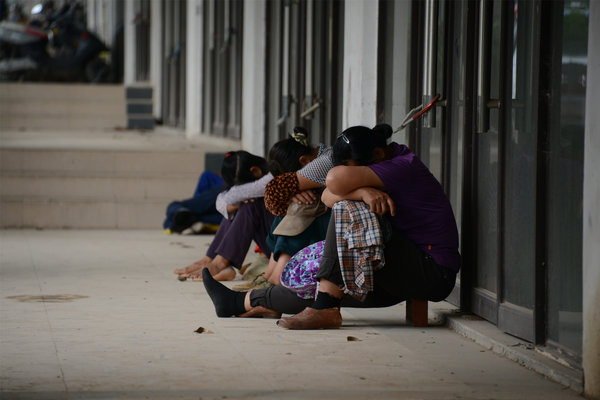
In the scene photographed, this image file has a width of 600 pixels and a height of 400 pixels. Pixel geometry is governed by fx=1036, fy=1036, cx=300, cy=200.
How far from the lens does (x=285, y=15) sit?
865 centimetres

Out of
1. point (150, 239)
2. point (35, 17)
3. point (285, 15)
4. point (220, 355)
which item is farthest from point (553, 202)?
point (35, 17)

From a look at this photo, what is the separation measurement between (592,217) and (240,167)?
286 centimetres

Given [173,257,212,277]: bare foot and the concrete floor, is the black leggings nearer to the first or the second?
the concrete floor

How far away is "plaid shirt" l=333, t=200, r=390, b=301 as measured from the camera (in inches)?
155

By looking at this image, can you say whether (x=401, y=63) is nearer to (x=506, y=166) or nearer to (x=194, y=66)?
(x=506, y=166)

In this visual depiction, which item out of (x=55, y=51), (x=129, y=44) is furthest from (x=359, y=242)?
(x=55, y=51)

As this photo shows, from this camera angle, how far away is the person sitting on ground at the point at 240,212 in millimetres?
5605

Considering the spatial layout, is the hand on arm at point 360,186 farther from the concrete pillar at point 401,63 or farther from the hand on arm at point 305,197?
the concrete pillar at point 401,63

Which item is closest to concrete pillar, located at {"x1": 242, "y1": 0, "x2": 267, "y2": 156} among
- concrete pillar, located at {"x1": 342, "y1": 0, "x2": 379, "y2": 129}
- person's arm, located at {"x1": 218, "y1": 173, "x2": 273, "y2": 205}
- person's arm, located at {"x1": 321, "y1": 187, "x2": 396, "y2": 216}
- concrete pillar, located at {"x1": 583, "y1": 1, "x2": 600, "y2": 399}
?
concrete pillar, located at {"x1": 342, "y1": 0, "x2": 379, "y2": 129}

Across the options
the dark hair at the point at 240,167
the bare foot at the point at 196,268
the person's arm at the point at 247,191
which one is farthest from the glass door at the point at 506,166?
the bare foot at the point at 196,268

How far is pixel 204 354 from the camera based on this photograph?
3734 mm

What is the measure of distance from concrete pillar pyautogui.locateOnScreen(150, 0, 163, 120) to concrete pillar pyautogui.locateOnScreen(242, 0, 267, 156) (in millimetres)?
6218

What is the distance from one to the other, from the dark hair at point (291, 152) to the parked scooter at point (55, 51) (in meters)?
14.3

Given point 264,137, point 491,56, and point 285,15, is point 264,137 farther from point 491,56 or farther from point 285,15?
point 491,56
